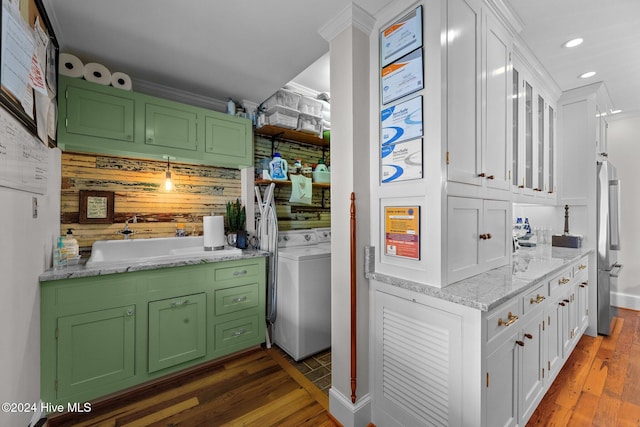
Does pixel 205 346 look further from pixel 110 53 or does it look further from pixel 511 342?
pixel 110 53

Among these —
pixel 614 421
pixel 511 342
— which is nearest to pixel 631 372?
pixel 614 421

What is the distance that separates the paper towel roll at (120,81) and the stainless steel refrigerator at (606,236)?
4539 millimetres

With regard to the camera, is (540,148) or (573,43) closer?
(573,43)

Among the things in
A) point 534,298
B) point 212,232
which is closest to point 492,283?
point 534,298

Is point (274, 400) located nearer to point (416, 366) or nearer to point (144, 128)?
point (416, 366)

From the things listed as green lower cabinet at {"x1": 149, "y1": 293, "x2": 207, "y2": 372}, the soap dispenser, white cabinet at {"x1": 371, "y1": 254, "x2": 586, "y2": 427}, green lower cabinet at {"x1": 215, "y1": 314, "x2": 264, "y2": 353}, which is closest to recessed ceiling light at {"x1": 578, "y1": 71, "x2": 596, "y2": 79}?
white cabinet at {"x1": 371, "y1": 254, "x2": 586, "y2": 427}

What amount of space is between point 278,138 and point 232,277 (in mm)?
1623

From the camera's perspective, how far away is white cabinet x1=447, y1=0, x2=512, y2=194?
1.41 meters

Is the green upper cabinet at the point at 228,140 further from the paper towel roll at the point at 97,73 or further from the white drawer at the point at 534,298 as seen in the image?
the white drawer at the point at 534,298

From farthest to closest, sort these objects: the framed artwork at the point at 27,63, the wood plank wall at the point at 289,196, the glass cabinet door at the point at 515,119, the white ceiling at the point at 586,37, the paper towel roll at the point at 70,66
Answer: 1. the wood plank wall at the point at 289,196
2. the glass cabinet door at the point at 515,119
3. the paper towel roll at the point at 70,66
4. the white ceiling at the point at 586,37
5. the framed artwork at the point at 27,63

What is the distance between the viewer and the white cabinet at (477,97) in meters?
1.41

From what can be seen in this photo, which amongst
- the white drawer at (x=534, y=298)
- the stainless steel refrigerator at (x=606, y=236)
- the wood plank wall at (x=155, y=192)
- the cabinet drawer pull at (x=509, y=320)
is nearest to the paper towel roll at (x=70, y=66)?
the wood plank wall at (x=155, y=192)

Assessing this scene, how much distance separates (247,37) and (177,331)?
7.41 feet

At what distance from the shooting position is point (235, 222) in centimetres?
277
